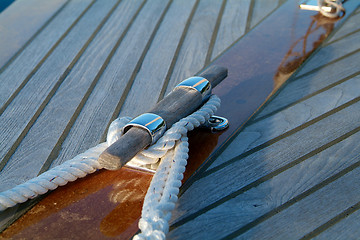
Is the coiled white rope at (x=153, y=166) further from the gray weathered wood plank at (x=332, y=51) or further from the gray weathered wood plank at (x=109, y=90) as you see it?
the gray weathered wood plank at (x=332, y=51)

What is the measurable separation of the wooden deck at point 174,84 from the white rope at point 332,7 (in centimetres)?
6

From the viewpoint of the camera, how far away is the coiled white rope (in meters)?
0.95

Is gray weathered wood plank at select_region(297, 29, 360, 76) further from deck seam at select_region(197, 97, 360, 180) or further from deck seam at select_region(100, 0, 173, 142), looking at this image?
deck seam at select_region(100, 0, 173, 142)

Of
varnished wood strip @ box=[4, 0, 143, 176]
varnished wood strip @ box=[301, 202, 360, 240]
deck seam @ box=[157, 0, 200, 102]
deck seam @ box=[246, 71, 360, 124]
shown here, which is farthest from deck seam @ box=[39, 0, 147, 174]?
varnished wood strip @ box=[301, 202, 360, 240]

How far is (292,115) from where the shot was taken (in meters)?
1.38

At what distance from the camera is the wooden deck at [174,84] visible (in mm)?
1033

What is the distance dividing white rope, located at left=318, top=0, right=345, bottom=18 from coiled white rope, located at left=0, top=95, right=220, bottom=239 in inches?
44.4

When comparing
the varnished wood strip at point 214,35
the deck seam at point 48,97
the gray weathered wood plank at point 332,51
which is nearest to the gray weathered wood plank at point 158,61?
the varnished wood strip at point 214,35

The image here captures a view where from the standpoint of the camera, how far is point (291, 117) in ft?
4.50

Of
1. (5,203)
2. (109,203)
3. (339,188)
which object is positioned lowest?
(339,188)

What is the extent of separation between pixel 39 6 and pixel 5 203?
1.51m

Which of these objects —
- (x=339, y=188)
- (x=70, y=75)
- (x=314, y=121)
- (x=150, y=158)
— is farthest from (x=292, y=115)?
(x=70, y=75)

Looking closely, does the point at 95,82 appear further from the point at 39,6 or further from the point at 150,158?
the point at 39,6

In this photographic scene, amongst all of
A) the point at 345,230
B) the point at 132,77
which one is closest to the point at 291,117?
the point at 345,230
